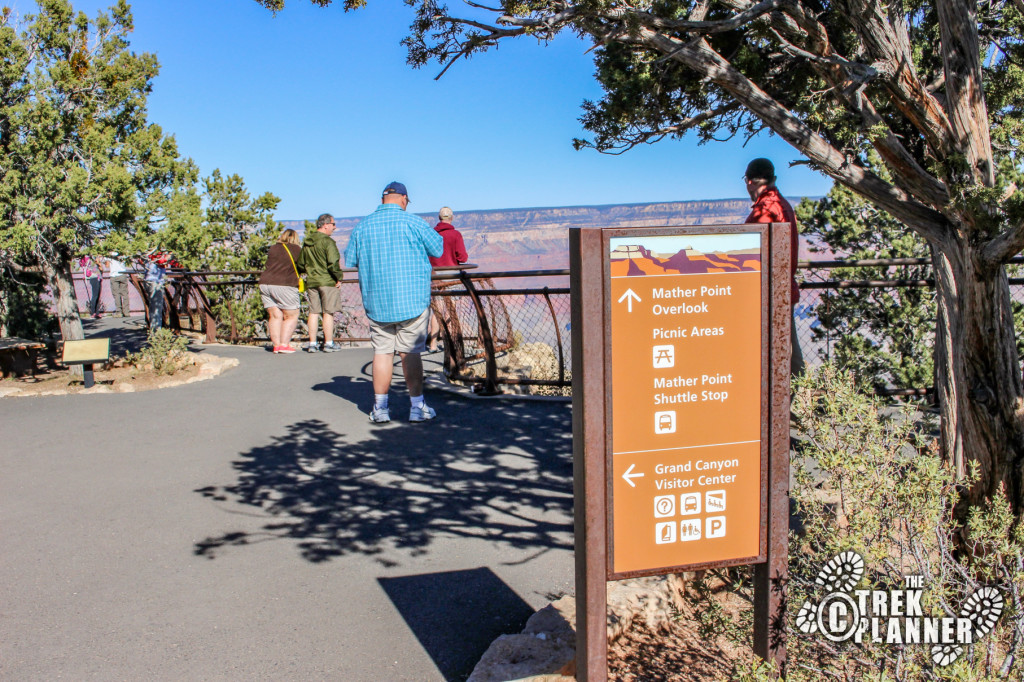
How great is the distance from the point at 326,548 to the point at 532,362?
627cm

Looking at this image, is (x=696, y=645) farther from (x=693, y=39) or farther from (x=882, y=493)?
(x=693, y=39)

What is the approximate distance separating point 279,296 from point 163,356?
1.91 meters

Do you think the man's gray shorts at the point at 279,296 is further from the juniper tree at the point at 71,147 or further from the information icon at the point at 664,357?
the information icon at the point at 664,357

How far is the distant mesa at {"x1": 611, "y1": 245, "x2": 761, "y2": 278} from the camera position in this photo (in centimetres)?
238

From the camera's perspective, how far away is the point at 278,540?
444cm

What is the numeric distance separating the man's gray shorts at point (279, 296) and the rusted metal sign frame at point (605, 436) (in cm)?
946

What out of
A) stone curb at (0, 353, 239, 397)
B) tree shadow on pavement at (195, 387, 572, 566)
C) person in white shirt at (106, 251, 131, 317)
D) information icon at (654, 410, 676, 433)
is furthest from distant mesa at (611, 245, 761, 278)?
person in white shirt at (106, 251, 131, 317)

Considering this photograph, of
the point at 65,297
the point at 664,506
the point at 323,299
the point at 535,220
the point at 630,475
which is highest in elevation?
the point at 535,220

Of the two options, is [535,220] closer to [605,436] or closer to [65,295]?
[65,295]

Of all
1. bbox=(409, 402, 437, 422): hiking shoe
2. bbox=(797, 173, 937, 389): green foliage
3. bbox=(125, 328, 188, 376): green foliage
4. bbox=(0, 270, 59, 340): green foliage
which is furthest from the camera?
bbox=(0, 270, 59, 340): green foliage

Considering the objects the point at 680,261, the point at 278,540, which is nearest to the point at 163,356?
the point at 278,540

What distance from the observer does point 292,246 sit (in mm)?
11594

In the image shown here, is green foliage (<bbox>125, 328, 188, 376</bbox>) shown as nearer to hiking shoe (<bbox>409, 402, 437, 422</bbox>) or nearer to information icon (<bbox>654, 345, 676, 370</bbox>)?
hiking shoe (<bbox>409, 402, 437, 422</bbox>)

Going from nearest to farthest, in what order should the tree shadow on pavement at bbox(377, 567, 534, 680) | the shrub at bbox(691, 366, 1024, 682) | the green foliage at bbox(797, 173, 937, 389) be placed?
the shrub at bbox(691, 366, 1024, 682) < the tree shadow on pavement at bbox(377, 567, 534, 680) < the green foliage at bbox(797, 173, 937, 389)
